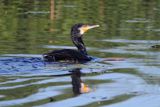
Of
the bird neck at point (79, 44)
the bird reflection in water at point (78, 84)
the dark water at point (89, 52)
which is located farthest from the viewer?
the bird neck at point (79, 44)

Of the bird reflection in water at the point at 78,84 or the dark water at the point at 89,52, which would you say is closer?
the dark water at the point at 89,52

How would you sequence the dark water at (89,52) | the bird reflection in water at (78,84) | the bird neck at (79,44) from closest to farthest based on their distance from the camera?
the dark water at (89,52)
the bird reflection in water at (78,84)
the bird neck at (79,44)

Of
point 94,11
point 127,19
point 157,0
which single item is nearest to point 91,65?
point 127,19

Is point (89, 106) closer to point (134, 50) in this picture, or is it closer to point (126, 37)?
point (134, 50)

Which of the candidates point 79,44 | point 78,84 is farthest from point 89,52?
point 78,84

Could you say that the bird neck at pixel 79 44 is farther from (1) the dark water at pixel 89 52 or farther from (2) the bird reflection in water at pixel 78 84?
(2) the bird reflection in water at pixel 78 84

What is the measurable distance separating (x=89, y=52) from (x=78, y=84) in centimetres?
414

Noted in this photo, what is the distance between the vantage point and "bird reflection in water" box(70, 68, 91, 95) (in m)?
9.99

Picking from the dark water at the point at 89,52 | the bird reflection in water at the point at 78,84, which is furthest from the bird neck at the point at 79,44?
the bird reflection in water at the point at 78,84

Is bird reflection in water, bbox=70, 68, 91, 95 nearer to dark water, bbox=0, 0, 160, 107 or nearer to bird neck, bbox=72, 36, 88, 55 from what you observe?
dark water, bbox=0, 0, 160, 107

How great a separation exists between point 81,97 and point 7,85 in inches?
51.7

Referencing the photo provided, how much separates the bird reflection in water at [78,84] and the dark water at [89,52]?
0.17 ft

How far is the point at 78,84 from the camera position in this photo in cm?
1060

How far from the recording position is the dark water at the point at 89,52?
9403mm
